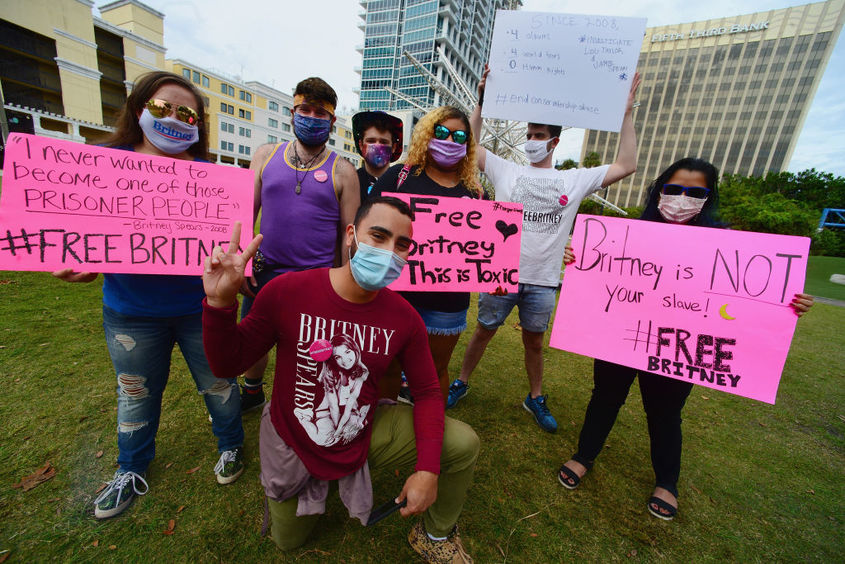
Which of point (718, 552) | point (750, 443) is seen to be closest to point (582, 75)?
point (718, 552)

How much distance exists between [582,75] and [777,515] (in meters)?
3.50

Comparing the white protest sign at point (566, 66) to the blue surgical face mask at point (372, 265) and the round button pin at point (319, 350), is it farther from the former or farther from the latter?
the round button pin at point (319, 350)

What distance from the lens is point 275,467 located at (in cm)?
164

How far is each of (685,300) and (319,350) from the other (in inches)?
87.9

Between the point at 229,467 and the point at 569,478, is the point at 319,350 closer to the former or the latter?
the point at 229,467

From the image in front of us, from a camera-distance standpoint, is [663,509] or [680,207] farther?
[663,509]

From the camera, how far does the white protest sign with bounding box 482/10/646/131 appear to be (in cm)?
239

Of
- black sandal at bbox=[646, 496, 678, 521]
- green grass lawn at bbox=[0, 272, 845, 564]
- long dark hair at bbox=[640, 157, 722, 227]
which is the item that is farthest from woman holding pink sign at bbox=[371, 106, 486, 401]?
black sandal at bbox=[646, 496, 678, 521]

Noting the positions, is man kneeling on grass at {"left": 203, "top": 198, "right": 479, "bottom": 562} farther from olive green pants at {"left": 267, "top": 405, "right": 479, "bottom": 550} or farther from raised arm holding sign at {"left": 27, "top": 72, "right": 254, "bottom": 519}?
raised arm holding sign at {"left": 27, "top": 72, "right": 254, "bottom": 519}

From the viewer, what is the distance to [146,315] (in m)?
1.88

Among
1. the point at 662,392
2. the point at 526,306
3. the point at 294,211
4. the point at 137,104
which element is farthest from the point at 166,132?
the point at 662,392

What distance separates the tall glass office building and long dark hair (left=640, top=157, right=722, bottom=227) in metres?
67.6

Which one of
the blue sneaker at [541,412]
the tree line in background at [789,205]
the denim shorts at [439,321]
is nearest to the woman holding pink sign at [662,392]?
the blue sneaker at [541,412]

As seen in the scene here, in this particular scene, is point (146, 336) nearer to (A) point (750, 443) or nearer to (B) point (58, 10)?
(A) point (750, 443)
